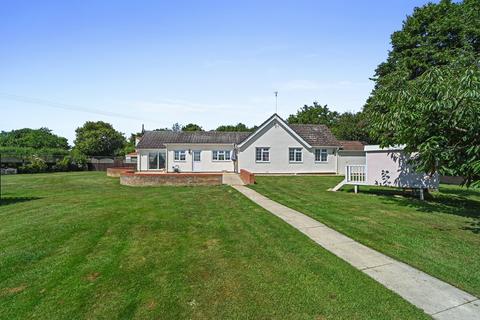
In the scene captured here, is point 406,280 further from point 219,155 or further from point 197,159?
point 197,159

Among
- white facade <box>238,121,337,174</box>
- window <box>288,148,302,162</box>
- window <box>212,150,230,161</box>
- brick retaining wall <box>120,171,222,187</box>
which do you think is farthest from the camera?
window <box>212,150,230,161</box>

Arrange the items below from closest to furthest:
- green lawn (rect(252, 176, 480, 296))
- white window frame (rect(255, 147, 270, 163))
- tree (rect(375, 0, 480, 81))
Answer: green lawn (rect(252, 176, 480, 296))
tree (rect(375, 0, 480, 81))
white window frame (rect(255, 147, 270, 163))

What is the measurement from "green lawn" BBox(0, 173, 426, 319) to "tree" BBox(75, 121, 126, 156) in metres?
49.5

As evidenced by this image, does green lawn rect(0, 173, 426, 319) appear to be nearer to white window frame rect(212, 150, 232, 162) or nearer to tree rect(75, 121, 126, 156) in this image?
white window frame rect(212, 150, 232, 162)

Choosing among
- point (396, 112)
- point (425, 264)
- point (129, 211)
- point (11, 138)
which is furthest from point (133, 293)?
point (11, 138)

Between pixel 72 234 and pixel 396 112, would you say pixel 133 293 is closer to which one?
pixel 72 234

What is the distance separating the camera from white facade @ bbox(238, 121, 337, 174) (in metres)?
26.2

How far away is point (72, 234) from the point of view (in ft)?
22.6

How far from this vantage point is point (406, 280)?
4.28 meters

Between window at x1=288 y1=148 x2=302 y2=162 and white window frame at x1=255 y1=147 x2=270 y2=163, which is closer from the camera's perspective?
white window frame at x1=255 y1=147 x2=270 y2=163

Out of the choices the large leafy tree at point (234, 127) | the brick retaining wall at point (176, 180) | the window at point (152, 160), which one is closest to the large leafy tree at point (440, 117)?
the brick retaining wall at point (176, 180)

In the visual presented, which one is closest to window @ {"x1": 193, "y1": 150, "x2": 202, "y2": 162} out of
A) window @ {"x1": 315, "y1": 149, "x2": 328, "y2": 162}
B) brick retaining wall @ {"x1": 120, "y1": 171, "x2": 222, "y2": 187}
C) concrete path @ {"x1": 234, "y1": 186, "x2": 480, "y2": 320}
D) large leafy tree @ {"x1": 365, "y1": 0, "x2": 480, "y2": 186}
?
brick retaining wall @ {"x1": 120, "y1": 171, "x2": 222, "y2": 187}

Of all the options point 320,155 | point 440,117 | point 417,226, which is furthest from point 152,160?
point 417,226

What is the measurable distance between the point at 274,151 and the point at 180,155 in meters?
9.41
